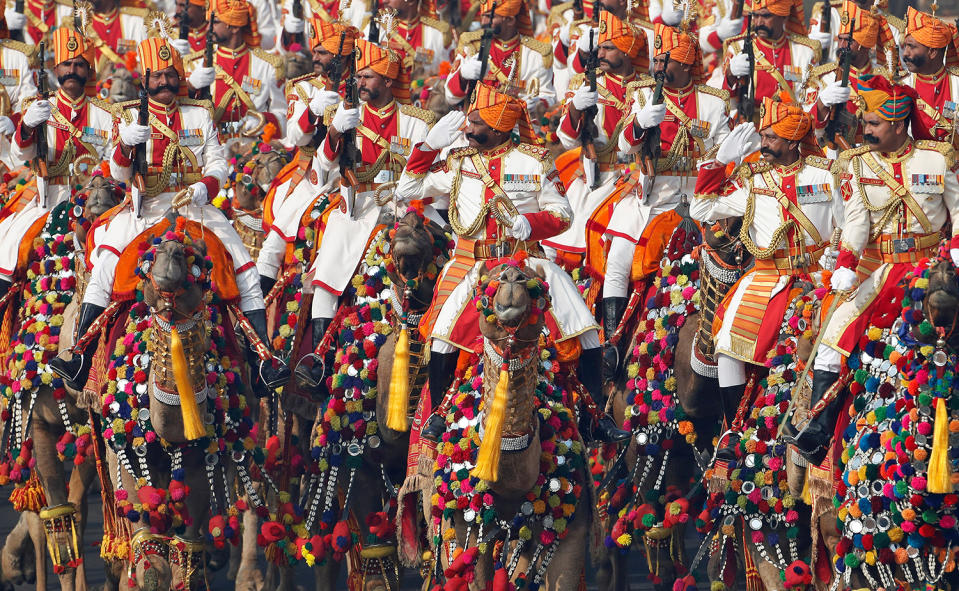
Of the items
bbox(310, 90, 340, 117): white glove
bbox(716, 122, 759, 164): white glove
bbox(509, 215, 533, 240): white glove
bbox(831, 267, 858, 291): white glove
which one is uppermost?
bbox(310, 90, 340, 117): white glove

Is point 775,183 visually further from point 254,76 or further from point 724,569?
point 254,76

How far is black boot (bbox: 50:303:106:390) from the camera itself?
15961 mm

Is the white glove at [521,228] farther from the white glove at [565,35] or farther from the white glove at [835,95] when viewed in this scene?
the white glove at [565,35]

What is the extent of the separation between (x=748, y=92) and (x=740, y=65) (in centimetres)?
25

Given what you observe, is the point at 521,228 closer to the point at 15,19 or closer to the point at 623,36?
the point at 623,36

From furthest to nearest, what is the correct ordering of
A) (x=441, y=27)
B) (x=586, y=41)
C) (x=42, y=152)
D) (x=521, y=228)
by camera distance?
(x=441, y=27) → (x=586, y=41) → (x=42, y=152) → (x=521, y=228)

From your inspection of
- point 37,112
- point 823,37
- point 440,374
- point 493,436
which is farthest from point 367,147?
point 823,37

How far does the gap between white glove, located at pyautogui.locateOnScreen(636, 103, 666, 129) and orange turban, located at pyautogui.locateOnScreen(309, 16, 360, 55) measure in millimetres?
3184

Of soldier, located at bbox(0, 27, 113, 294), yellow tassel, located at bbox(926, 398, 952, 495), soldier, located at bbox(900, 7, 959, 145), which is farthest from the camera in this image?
soldier, located at bbox(900, 7, 959, 145)

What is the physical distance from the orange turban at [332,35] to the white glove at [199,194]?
9.71 ft

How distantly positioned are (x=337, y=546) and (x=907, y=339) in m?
5.08

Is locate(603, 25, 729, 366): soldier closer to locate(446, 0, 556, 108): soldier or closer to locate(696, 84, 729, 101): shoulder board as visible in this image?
locate(696, 84, 729, 101): shoulder board

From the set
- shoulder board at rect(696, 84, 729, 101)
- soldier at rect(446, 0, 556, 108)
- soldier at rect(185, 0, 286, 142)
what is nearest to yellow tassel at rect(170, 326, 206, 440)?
shoulder board at rect(696, 84, 729, 101)

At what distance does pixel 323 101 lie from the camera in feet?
57.6
